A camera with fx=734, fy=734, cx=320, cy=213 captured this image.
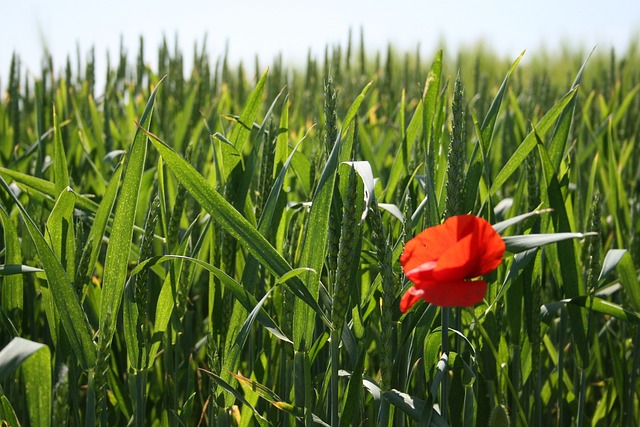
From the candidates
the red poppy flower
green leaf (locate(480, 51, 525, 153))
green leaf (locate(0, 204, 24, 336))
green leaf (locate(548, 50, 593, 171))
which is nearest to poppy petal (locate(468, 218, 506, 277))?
the red poppy flower

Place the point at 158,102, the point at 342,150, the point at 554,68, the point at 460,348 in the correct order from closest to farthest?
the point at 342,150, the point at 460,348, the point at 158,102, the point at 554,68

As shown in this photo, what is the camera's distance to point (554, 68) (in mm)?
5598

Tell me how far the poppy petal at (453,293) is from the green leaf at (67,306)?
12.9 inches

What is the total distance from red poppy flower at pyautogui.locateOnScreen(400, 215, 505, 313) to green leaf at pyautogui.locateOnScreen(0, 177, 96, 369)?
31 cm

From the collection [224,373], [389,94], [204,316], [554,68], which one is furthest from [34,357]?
[554,68]

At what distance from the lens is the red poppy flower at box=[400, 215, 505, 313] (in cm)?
50

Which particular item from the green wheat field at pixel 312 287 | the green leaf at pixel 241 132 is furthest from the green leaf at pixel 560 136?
the green leaf at pixel 241 132

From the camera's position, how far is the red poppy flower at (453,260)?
1.63ft

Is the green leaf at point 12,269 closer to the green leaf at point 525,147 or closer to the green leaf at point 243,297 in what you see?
the green leaf at point 243,297

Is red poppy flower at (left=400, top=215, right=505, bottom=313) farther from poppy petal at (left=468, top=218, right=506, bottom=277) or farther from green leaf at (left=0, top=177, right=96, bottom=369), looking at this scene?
green leaf at (left=0, top=177, right=96, bottom=369)

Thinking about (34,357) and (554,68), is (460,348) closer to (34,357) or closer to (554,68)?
(34,357)

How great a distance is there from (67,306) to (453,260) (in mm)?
358

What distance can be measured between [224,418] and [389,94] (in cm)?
174

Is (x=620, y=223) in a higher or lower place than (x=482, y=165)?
lower
